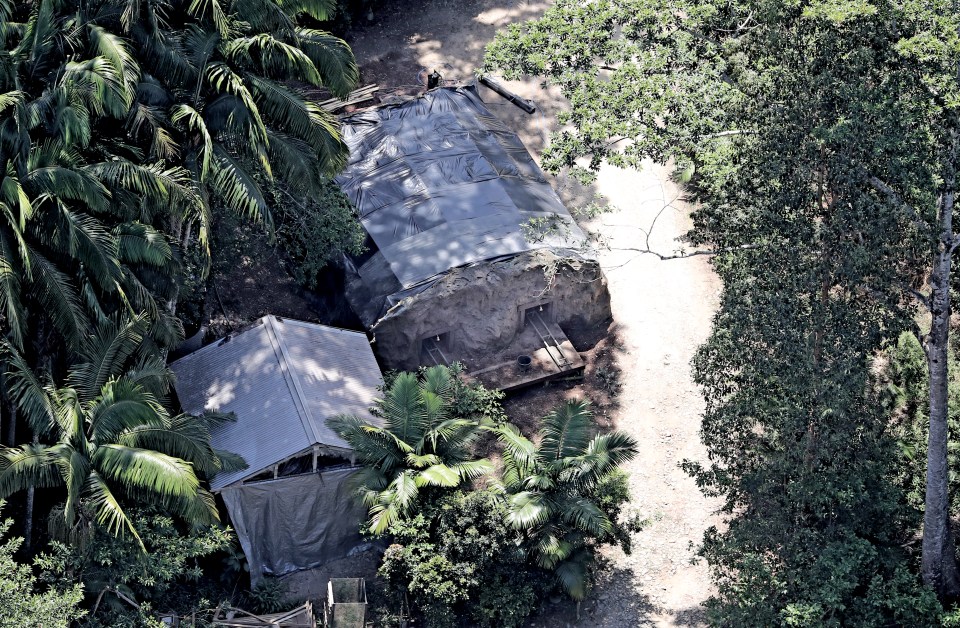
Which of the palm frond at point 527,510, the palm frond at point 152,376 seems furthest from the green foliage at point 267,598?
the palm frond at point 527,510

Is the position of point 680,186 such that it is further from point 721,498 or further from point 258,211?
point 258,211

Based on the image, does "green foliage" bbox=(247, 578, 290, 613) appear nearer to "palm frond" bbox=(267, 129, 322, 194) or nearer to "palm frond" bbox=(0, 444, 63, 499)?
"palm frond" bbox=(0, 444, 63, 499)

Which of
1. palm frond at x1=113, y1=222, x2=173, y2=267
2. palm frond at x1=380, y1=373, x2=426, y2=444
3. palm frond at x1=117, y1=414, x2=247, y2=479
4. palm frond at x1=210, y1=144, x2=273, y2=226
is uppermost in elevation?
palm frond at x1=210, y1=144, x2=273, y2=226

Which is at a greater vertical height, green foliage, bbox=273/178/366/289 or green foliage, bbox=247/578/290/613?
green foliage, bbox=273/178/366/289

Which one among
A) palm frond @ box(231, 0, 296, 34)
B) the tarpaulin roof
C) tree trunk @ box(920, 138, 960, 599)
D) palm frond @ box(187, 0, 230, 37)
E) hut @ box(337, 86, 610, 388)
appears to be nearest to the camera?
tree trunk @ box(920, 138, 960, 599)

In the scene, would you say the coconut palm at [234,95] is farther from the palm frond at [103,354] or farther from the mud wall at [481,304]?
the mud wall at [481,304]

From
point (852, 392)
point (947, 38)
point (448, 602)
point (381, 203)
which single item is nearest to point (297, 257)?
point (381, 203)

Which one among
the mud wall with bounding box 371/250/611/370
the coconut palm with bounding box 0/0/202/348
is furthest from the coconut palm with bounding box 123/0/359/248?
the mud wall with bounding box 371/250/611/370
